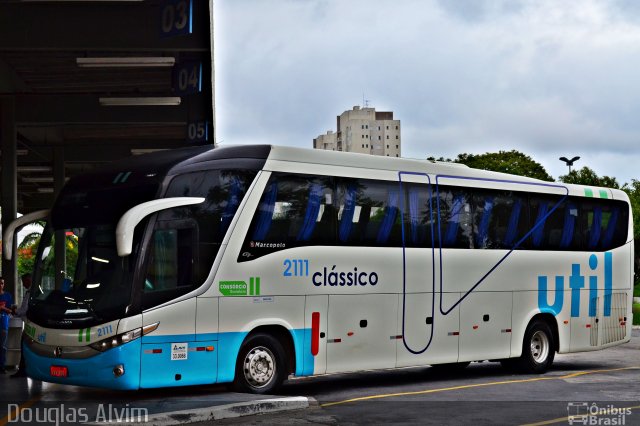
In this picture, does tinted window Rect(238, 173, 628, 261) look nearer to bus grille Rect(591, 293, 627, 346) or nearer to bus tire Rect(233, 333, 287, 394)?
bus grille Rect(591, 293, 627, 346)

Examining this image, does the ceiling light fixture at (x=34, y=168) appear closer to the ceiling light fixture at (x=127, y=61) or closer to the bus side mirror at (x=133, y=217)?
the ceiling light fixture at (x=127, y=61)

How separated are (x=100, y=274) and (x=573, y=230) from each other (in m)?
10.1

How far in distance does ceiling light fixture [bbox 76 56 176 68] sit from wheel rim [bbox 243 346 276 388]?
9172 mm

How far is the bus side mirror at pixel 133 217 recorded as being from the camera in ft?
42.7

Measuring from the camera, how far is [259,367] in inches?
586

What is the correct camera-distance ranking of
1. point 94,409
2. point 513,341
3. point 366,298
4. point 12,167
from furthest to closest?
point 12,167 < point 513,341 < point 366,298 < point 94,409

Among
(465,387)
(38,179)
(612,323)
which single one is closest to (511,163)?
(38,179)

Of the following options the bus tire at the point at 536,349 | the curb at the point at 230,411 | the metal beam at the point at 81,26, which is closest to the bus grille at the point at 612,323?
the bus tire at the point at 536,349

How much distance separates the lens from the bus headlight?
13336mm

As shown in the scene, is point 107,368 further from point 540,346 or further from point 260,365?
point 540,346

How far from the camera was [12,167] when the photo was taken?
1153 inches

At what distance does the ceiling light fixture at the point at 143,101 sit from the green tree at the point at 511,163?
64598mm

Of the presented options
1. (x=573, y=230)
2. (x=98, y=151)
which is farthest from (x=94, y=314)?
(x=98, y=151)

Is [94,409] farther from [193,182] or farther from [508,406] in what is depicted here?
[508,406]
